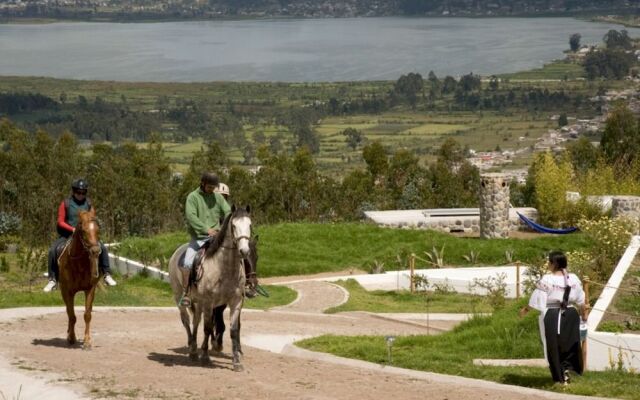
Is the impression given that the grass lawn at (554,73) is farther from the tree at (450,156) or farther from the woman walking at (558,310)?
the woman walking at (558,310)

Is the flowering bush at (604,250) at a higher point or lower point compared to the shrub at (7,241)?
higher

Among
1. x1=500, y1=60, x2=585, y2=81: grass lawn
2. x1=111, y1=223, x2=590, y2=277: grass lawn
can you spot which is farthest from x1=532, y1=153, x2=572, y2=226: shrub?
x1=500, y1=60, x2=585, y2=81: grass lawn

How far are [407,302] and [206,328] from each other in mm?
10683

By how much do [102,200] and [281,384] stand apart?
34707 millimetres

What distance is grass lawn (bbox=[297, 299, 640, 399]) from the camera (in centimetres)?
1294

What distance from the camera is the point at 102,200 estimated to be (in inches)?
1826

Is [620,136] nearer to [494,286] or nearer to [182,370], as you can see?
[494,286]

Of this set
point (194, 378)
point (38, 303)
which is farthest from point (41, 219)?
point (194, 378)

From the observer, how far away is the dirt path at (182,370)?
12.1 metres

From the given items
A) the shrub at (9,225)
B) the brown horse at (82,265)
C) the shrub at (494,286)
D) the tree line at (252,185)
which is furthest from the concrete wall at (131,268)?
the shrub at (9,225)

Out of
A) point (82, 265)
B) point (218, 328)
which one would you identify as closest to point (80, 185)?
point (82, 265)

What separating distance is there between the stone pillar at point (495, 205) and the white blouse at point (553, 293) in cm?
1960

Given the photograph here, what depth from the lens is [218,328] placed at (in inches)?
573

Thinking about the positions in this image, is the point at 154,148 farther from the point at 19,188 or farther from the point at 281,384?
the point at 281,384
